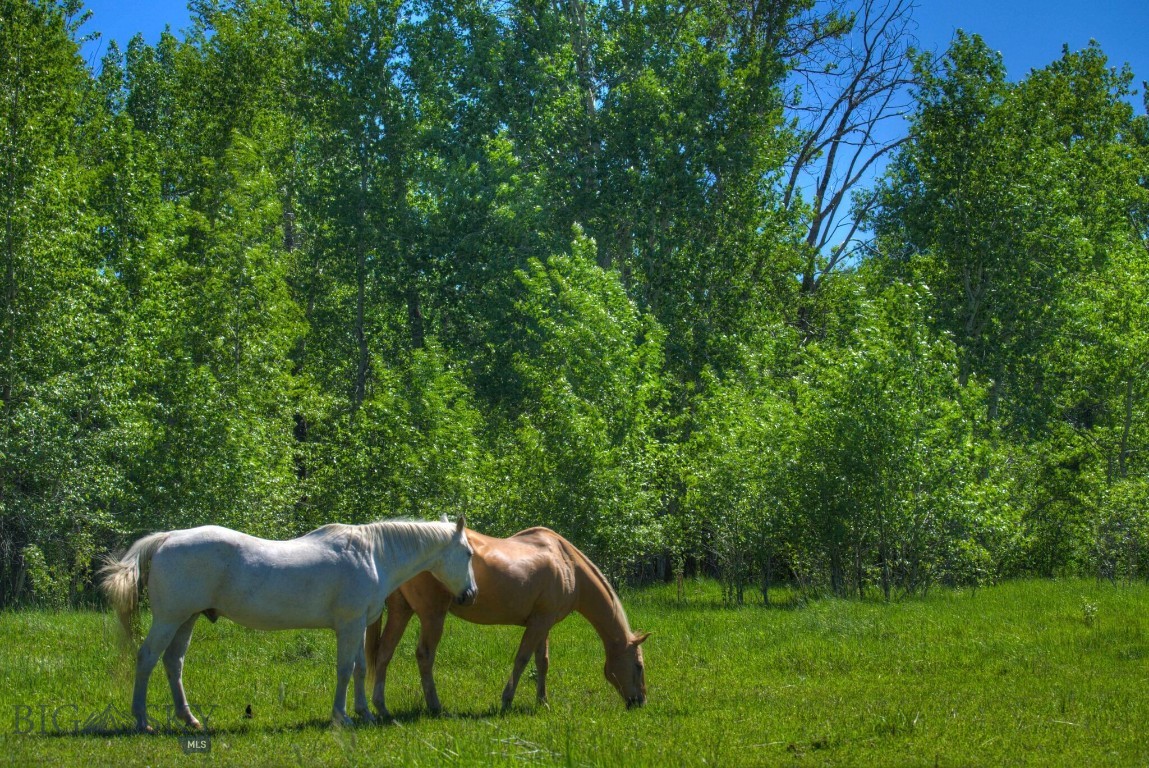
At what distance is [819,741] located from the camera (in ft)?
27.1

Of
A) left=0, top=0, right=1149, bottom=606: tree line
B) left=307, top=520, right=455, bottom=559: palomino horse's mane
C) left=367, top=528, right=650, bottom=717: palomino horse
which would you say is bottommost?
left=367, top=528, right=650, bottom=717: palomino horse

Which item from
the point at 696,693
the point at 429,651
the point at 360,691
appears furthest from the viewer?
the point at 696,693

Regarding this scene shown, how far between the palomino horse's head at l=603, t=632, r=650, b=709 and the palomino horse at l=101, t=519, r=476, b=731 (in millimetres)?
2281

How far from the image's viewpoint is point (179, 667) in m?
8.77

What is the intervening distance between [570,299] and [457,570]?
12.5 m

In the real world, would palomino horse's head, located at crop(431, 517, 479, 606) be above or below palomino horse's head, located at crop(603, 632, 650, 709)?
above

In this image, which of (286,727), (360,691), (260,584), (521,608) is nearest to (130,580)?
(260,584)

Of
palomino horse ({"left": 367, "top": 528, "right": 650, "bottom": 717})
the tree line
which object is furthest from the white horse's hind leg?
the tree line

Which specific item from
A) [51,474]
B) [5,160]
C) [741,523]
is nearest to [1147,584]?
[741,523]

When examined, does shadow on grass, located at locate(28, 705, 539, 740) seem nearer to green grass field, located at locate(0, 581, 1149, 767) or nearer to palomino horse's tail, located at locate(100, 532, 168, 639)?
green grass field, located at locate(0, 581, 1149, 767)

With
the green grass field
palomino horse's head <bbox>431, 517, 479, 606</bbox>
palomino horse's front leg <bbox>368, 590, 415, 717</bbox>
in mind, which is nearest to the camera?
the green grass field

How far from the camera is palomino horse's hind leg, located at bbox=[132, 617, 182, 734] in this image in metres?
8.32

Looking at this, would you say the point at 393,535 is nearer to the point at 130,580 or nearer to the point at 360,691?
the point at 360,691

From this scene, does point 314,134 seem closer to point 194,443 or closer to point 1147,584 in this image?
point 194,443
